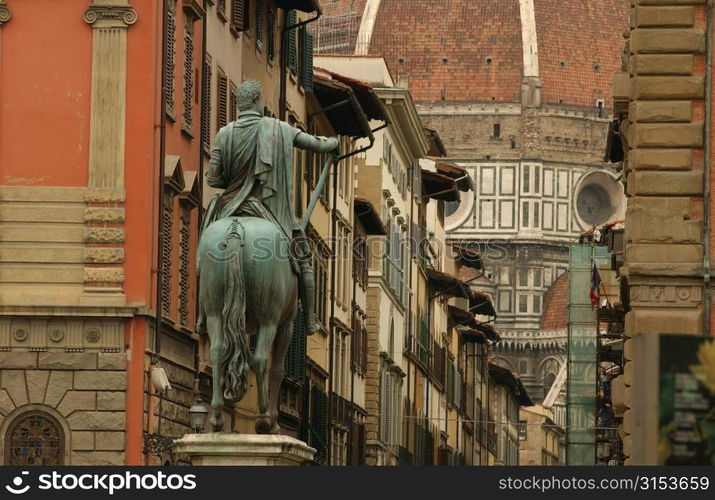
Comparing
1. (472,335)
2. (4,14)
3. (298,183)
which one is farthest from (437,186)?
(4,14)

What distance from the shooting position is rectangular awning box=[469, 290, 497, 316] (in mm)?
103625

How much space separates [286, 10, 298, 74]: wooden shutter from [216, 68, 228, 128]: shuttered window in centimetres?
865

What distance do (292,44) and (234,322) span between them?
29091 mm

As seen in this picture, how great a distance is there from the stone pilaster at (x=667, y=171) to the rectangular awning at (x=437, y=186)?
5229 centimetres

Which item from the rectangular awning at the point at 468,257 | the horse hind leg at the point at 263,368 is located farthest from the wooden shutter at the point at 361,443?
the horse hind leg at the point at 263,368

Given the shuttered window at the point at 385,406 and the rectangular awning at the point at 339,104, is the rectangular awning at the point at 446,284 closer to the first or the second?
the shuttered window at the point at 385,406

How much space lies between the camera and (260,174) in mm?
19484

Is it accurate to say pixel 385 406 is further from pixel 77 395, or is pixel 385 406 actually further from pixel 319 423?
pixel 77 395

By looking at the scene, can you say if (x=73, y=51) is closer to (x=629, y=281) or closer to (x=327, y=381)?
(x=629, y=281)

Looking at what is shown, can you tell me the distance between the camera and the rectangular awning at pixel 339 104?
168 ft

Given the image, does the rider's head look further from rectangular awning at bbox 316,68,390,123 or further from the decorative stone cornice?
rectangular awning at bbox 316,68,390,123

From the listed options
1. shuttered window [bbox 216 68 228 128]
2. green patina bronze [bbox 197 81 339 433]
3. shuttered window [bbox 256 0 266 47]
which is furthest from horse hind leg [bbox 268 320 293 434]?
shuttered window [bbox 256 0 266 47]

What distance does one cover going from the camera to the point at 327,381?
2132 inches

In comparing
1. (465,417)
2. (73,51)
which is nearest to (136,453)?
(73,51)
